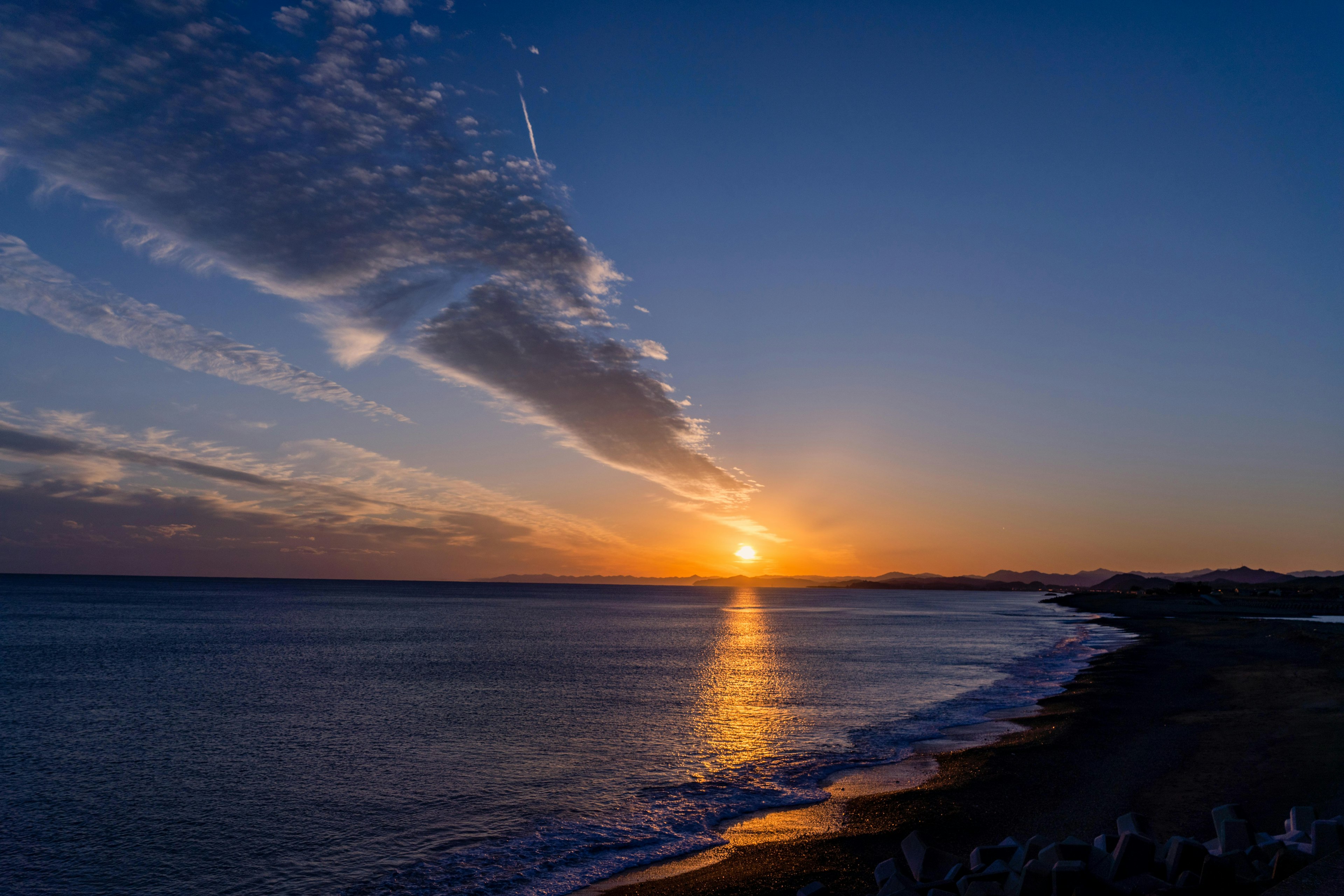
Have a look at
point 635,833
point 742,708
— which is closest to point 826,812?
point 635,833

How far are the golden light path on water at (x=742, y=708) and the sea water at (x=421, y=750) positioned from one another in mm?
194

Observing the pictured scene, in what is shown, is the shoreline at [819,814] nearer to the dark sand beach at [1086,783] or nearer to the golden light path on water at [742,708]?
the dark sand beach at [1086,783]

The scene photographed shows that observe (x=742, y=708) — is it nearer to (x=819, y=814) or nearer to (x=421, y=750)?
(x=421, y=750)

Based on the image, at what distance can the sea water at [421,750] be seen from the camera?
13.2 m

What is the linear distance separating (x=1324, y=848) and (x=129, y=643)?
237ft

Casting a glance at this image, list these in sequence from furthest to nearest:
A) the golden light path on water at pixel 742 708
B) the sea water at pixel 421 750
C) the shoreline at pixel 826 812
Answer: the golden light path on water at pixel 742 708
the sea water at pixel 421 750
the shoreline at pixel 826 812

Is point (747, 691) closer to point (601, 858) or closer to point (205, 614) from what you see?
point (601, 858)

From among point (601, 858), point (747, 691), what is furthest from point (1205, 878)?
point (747, 691)

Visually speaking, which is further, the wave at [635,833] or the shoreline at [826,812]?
the shoreline at [826,812]

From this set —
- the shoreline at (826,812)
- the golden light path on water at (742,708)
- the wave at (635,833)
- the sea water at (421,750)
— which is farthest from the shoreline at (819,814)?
the golden light path on water at (742,708)

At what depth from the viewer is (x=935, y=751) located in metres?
20.9

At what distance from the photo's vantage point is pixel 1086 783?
16.2 meters

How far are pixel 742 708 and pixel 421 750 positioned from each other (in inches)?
537

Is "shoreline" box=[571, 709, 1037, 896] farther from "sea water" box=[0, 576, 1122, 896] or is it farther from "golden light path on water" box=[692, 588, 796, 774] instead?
"golden light path on water" box=[692, 588, 796, 774]
